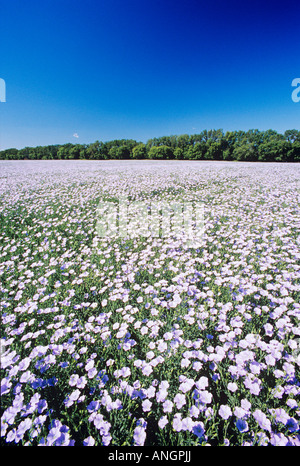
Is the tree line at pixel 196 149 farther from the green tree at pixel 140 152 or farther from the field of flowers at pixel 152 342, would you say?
the field of flowers at pixel 152 342

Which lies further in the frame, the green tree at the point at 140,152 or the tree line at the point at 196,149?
the green tree at the point at 140,152

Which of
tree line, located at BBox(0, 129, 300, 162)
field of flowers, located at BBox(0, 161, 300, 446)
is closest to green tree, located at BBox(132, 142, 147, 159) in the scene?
tree line, located at BBox(0, 129, 300, 162)

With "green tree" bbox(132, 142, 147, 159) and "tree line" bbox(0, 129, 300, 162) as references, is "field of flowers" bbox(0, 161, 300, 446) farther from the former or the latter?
"green tree" bbox(132, 142, 147, 159)

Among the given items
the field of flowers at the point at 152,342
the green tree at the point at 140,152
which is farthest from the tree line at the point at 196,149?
the field of flowers at the point at 152,342

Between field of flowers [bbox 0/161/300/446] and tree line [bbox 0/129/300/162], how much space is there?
51963mm

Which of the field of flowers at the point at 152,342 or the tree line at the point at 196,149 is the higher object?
the tree line at the point at 196,149

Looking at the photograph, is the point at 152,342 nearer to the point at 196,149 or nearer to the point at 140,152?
the point at 196,149

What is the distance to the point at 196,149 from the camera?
177 ft

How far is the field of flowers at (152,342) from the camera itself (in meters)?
1.50

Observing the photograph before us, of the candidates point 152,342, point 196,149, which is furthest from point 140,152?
point 152,342

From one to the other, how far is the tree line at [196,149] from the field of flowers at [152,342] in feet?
170

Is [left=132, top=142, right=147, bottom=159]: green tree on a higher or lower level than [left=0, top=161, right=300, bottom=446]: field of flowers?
higher

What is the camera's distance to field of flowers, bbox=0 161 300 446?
4.92ft
